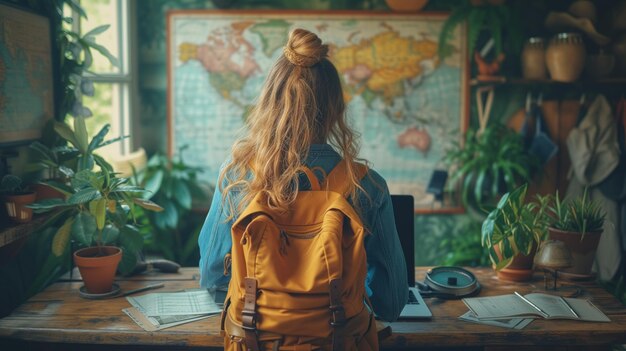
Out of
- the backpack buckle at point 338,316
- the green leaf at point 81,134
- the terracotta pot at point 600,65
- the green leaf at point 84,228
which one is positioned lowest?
the backpack buckle at point 338,316

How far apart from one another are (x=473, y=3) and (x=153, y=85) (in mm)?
2081

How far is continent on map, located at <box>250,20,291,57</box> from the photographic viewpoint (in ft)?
12.8

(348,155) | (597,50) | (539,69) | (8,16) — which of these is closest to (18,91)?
(8,16)

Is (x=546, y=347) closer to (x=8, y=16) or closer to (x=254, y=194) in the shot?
(x=254, y=194)

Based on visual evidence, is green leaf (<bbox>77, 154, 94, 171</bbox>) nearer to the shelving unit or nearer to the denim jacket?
the denim jacket

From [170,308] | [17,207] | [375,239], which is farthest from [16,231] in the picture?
[375,239]

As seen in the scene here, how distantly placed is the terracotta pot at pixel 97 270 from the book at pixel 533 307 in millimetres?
1154

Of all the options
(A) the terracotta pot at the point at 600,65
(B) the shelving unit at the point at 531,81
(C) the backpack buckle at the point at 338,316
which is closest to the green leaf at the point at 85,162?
(C) the backpack buckle at the point at 338,316

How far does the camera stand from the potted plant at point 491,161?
3.79 meters

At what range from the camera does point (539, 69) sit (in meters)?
3.83

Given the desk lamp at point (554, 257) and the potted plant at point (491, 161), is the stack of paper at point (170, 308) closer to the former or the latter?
the desk lamp at point (554, 257)

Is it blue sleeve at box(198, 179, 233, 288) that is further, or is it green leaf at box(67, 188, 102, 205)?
green leaf at box(67, 188, 102, 205)

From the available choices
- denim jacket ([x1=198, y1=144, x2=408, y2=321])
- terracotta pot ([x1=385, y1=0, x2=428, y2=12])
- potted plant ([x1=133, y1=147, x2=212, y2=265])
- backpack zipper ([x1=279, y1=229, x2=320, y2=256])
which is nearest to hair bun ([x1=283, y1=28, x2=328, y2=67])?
denim jacket ([x1=198, y1=144, x2=408, y2=321])

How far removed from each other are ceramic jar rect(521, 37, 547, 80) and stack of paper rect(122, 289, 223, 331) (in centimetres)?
268
